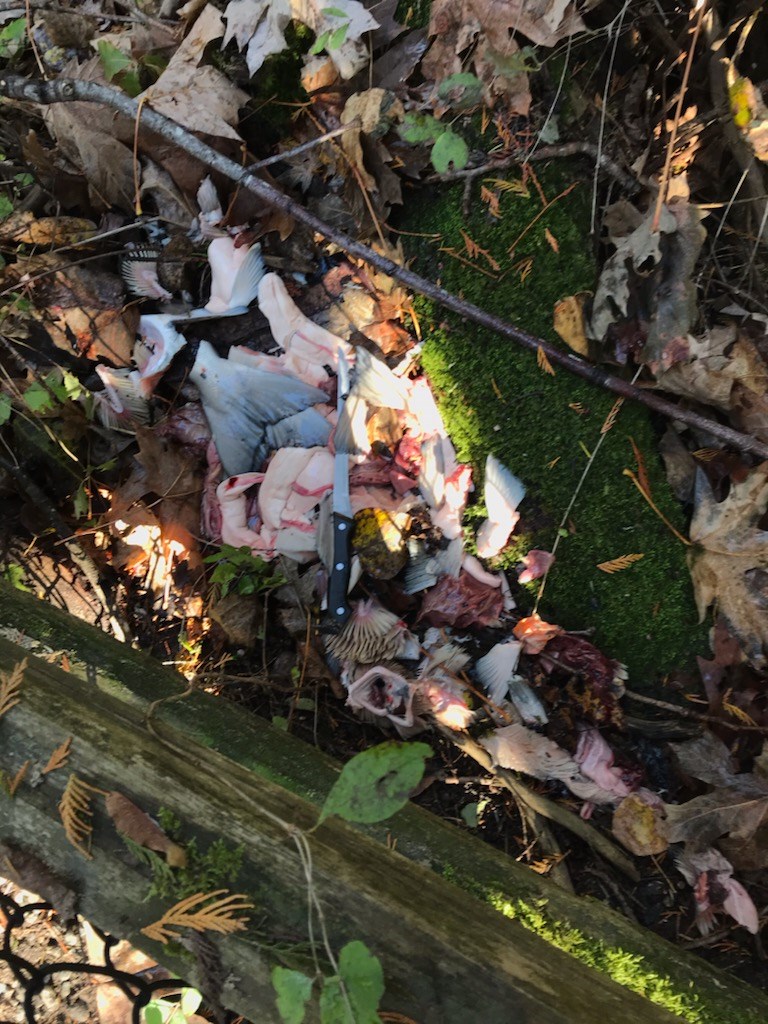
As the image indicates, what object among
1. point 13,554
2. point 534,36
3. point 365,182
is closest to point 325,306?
point 365,182

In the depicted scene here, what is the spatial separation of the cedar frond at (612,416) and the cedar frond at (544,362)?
0.19m

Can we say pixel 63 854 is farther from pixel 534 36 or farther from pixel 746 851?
pixel 534 36

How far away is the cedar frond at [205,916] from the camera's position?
0.98 m

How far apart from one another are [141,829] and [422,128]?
1.87 meters

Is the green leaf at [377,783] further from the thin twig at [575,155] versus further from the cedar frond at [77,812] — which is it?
the thin twig at [575,155]

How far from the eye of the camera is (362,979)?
36.8 inches

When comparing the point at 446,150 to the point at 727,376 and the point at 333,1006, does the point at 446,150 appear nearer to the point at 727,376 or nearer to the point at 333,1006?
the point at 727,376

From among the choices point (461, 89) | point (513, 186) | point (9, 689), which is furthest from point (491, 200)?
point (9, 689)

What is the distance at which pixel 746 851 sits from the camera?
6.55 feet

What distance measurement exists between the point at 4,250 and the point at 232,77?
0.94 m

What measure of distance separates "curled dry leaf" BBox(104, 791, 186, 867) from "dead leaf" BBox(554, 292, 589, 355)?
158cm

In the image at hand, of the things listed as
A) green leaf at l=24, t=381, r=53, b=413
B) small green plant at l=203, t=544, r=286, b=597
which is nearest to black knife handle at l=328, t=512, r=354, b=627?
small green plant at l=203, t=544, r=286, b=597

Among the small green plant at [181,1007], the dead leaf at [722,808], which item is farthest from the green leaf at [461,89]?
the small green plant at [181,1007]

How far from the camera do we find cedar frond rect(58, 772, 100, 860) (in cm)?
Result: 105
